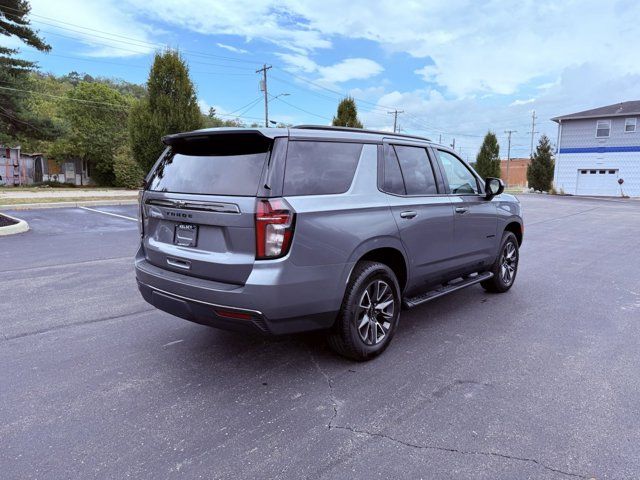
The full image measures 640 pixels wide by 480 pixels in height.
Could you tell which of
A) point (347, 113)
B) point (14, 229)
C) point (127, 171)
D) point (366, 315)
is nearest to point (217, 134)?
point (366, 315)

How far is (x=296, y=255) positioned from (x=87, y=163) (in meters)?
42.1

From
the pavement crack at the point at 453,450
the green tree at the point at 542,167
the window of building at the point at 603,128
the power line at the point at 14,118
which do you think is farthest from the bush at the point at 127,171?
the window of building at the point at 603,128

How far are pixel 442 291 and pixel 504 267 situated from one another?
1753 mm

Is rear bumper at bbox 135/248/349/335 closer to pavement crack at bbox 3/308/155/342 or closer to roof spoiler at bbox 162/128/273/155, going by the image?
roof spoiler at bbox 162/128/273/155

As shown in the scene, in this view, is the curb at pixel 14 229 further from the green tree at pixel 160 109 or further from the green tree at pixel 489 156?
the green tree at pixel 489 156

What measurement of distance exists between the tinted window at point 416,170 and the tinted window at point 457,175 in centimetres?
34

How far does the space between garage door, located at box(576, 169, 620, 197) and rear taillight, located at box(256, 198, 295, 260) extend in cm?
3960

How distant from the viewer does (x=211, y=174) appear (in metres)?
3.47

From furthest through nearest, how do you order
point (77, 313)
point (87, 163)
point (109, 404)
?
1. point (87, 163)
2. point (77, 313)
3. point (109, 404)

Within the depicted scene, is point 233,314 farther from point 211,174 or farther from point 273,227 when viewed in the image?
point 211,174

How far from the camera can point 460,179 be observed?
5.15 meters

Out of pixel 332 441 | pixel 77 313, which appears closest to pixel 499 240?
pixel 332 441

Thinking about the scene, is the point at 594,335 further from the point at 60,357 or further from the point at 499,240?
the point at 60,357

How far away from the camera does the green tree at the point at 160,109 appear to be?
1858 cm
